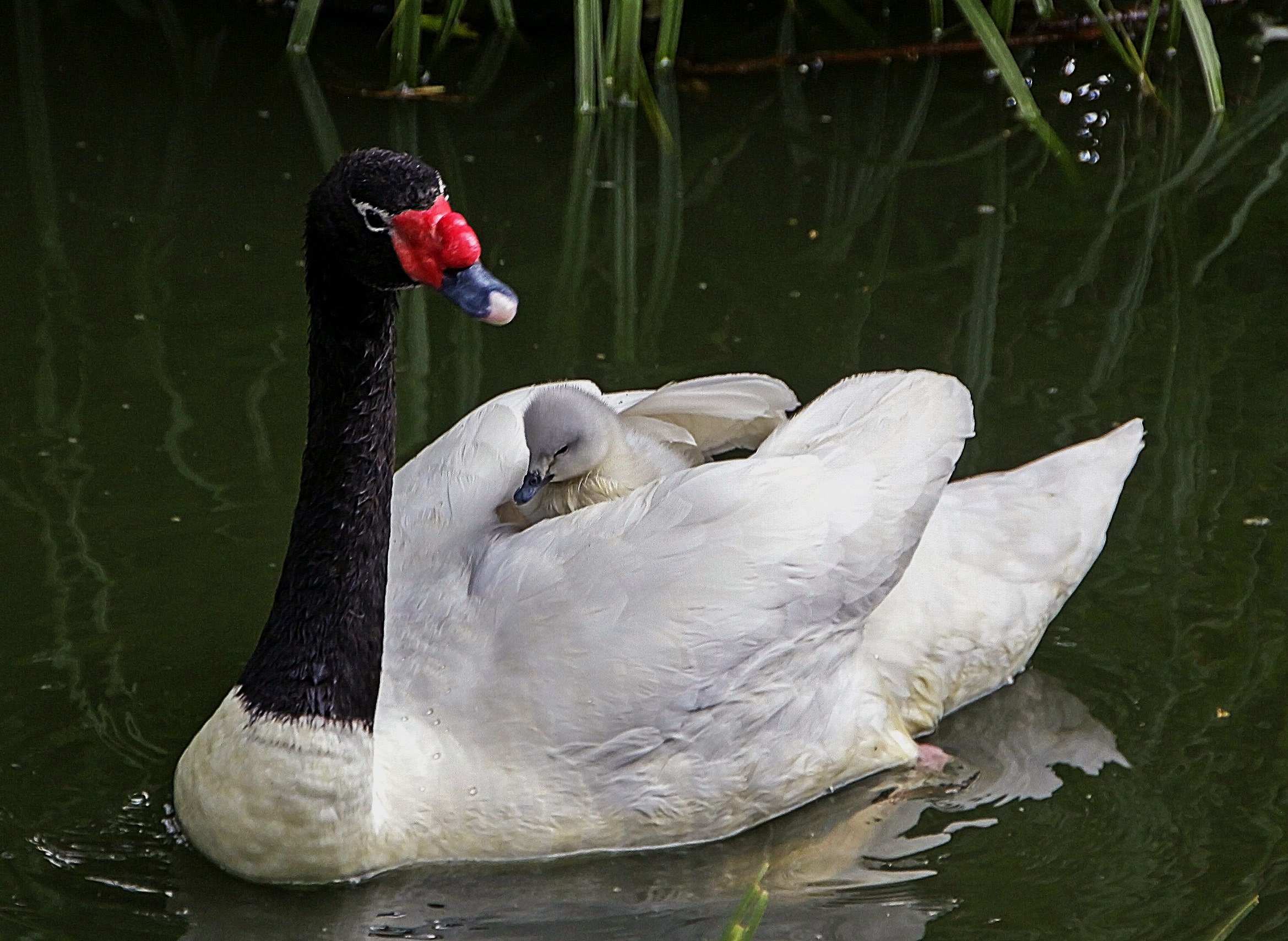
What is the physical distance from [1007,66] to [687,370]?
2.00 metres

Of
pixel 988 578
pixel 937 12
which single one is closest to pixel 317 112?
pixel 937 12

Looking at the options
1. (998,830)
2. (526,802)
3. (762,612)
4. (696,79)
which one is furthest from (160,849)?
(696,79)

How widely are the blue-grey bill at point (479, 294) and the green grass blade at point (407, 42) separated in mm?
4325

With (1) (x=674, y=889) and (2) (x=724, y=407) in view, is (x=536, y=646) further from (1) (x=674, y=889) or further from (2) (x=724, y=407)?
(2) (x=724, y=407)

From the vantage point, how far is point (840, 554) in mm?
3848

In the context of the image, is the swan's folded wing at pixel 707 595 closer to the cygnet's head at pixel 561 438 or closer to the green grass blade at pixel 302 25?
the cygnet's head at pixel 561 438

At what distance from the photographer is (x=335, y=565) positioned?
143 inches

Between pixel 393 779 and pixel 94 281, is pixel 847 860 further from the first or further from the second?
pixel 94 281

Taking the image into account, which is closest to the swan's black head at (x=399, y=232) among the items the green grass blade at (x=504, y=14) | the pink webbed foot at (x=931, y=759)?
the pink webbed foot at (x=931, y=759)

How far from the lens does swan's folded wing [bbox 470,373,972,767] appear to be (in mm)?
3707

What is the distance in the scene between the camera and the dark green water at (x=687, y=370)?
12.4 ft

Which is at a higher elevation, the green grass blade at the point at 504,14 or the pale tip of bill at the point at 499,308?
the green grass blade at the point at 504,14

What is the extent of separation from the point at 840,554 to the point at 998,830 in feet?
2.23

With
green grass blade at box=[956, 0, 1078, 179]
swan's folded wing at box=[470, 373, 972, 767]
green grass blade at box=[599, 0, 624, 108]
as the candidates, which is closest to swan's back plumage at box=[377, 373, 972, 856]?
swan's folded wing at box=[470, 373, 972, 767]
